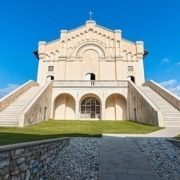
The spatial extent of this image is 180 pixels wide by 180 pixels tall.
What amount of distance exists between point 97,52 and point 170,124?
58.7ft

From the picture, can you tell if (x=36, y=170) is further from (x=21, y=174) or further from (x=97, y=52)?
(x=97, y=52)

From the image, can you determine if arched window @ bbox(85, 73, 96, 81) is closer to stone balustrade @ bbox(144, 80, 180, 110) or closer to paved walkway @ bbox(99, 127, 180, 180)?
stone balustrade @ bbox(144, 80, 180, 110)

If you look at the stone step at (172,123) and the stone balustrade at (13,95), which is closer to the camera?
the stone step at (172,123)

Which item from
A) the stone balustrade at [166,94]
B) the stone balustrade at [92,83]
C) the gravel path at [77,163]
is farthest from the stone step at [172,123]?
the stone balustrade at [92,83]

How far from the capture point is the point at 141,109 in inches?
781

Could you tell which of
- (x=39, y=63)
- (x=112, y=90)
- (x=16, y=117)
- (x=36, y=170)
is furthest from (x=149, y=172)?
(x=39, y=63)

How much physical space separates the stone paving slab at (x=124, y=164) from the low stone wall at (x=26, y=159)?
1684mm

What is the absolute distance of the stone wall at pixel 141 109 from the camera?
15653 millimetres

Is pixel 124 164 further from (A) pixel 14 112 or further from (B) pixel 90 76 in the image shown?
(B) pixel 90 76

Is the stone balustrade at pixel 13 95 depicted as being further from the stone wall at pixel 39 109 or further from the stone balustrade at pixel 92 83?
the stone balustrade at pixel 92 83

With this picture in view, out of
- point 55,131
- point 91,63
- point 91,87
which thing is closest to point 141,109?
point 91,87

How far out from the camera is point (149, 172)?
5457mm

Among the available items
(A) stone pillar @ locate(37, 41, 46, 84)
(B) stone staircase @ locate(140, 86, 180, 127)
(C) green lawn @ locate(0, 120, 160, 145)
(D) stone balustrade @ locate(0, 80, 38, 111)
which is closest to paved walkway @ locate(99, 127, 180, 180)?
(C) green lawn @ locate(0, 120, 160, 145)

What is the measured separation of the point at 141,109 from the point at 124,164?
14.4 meters
